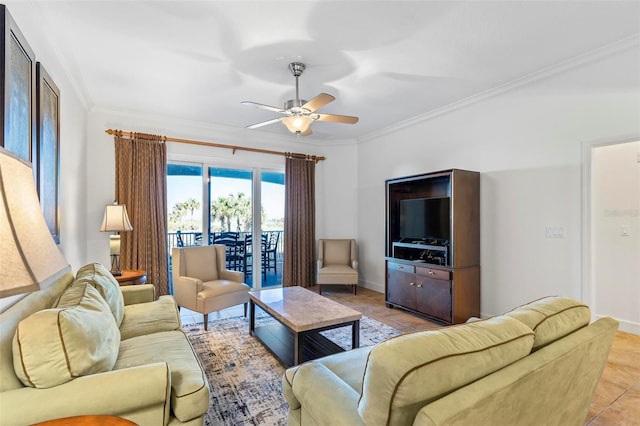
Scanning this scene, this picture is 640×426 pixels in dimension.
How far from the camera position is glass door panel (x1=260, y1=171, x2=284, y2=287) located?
5.39 metres

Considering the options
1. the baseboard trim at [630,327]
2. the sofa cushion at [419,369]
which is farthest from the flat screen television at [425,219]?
the sofa cushion at [419,369]

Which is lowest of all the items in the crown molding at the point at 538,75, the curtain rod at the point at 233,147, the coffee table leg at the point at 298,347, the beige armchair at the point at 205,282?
the coffee table leg at the point at 298,347

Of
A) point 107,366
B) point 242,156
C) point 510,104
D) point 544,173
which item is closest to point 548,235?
point 544,173

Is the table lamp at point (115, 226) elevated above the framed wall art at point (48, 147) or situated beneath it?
situated beneath

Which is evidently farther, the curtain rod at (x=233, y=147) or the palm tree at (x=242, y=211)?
the palm tree at (x=242, y=211)

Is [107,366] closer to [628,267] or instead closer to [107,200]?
[107,200]

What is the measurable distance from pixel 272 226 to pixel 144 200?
1.98 m

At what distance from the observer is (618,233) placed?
343cm

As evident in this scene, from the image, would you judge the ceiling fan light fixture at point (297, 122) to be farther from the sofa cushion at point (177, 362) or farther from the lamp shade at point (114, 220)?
the lamp shade at point (114, 220)

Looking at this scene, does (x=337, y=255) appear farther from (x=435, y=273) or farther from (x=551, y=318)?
(x=551, y=318)

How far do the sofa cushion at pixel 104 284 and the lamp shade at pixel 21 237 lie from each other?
4.76 ft

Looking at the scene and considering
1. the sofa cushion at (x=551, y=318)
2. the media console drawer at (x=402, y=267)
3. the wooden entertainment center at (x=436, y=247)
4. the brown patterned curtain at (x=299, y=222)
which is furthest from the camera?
the brown patterned curtain at (x=299, y=222)

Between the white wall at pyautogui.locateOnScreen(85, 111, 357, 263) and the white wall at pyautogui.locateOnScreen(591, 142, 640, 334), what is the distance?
3416mm

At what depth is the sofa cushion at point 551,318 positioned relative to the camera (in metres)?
1.29
